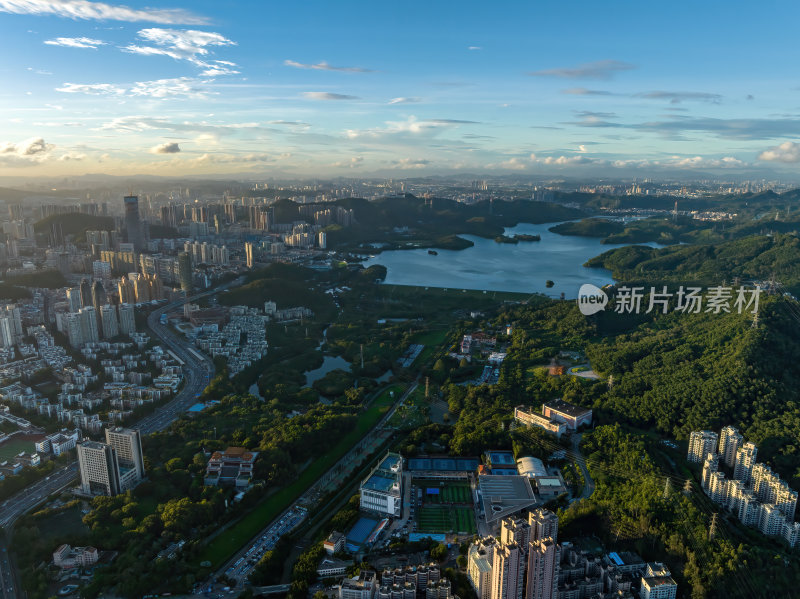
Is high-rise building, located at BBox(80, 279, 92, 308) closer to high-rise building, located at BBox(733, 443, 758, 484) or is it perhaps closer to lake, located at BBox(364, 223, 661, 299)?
lake, located at BBox(364, 223, 661, 299)

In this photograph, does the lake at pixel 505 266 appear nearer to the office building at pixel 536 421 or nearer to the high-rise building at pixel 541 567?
the office building at pixel 536 421

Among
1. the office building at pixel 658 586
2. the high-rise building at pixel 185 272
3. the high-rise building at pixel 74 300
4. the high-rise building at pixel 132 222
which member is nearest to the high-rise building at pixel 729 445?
the office building at pixel 658 586

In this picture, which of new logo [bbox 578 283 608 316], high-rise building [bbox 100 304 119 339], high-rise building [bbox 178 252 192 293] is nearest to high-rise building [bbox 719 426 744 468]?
new logo [bbox 578 283 608 316]

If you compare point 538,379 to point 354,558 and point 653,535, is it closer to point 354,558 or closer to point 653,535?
point 653,535

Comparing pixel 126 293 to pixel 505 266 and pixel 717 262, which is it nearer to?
pixel 505 266

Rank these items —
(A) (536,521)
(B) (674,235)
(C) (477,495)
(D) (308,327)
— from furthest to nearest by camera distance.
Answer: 1. (B) (674,235)
2. (D) (308,327)
3. (C) (477,495)
4. (A) (536,521)

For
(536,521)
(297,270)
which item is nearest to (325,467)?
(536,521)
